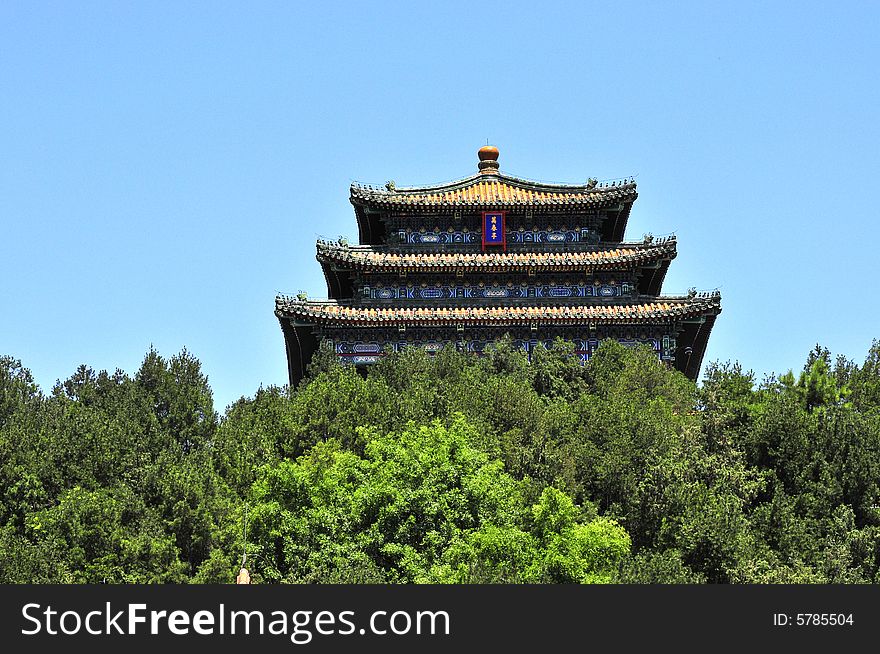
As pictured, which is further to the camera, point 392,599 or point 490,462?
point 490,462

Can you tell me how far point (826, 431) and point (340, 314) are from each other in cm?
2041

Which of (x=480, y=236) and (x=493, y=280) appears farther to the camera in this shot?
(x=480, y=236)

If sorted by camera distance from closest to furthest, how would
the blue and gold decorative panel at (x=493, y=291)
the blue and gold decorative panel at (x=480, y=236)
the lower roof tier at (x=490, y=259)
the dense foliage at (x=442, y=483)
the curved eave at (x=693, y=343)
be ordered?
the dense foliage at (x=442, y=483)
the curved eave at (x=693, y=343)
the lower roof tier at (x=490, y=259)
the blue and gold decorative panel at (x=493, y=291)
the blue and gold decorative panel at (x=480, y=236)

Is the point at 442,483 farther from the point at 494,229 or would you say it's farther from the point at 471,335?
the point at 494,229

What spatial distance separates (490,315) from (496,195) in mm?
7771

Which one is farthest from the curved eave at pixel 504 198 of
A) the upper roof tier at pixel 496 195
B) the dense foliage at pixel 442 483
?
the dense foliage at pixel 442 483

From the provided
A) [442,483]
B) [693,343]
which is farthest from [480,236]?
[442,483]

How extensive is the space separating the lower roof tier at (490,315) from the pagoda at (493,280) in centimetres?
5

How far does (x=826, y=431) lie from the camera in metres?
35.4

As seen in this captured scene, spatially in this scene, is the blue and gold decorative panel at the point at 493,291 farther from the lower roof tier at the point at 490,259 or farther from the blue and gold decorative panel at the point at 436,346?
the blue and gold decorative panel at the point at 436,346

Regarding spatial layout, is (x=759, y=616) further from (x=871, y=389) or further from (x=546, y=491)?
(x=871, y=389)

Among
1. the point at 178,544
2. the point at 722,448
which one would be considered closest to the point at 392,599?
the point at 178,544

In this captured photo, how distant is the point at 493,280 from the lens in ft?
170

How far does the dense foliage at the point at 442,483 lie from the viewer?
28.9 meters
